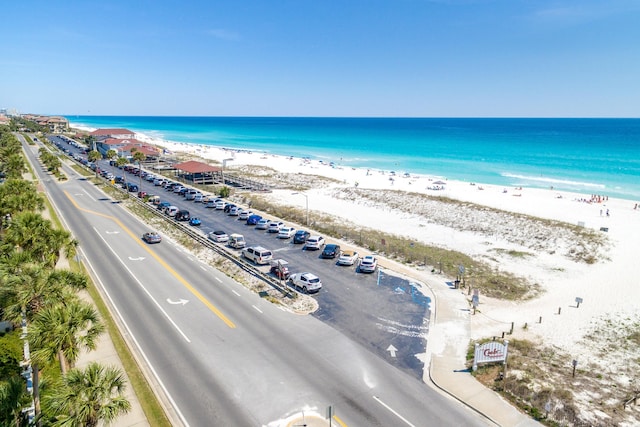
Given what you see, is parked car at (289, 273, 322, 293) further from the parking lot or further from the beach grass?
the beach grass

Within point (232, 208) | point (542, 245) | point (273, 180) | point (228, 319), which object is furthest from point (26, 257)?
point (273, 180)

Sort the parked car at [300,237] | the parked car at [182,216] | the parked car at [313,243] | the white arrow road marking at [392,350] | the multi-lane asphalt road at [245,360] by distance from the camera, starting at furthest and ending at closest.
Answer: the parked car at [182,216]
the parked car at [300,237]
the parked car at [313,243]
the white arrow road marking at [392,350]
the multi-lane asphalt road at [245,360]

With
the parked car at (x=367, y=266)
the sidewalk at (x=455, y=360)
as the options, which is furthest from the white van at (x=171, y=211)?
the sidewalk at (x=455, y=360)

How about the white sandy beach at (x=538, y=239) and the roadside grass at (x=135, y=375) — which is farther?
the white sandy beach at (x=538, y=239)

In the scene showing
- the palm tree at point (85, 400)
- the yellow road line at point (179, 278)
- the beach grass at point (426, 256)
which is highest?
the palm tree at point (85, 400)

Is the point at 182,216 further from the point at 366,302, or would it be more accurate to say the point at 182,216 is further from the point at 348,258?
the point at 366,302

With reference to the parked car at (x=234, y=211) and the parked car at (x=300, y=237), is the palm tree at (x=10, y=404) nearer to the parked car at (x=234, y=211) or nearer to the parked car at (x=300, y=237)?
the parked car at (x=300, y=237)

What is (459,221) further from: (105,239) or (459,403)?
(105,239)
